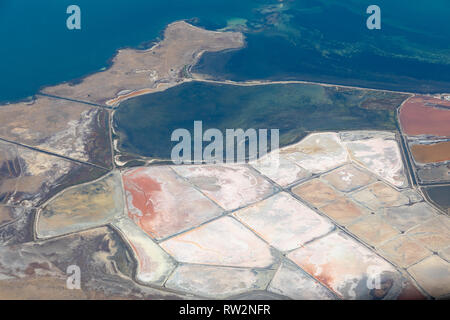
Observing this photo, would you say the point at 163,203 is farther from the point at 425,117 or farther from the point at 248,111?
the point at 425,117

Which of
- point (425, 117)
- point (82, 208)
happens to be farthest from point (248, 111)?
point (82, 208)

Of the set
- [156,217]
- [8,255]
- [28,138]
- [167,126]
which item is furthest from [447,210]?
[28,138]

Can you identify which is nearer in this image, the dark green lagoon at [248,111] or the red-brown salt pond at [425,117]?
the dark green lagoon at [248,111]

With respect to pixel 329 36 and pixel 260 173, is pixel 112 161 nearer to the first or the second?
pixel 260 173

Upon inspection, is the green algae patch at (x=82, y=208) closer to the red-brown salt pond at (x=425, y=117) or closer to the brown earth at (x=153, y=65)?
the brown earth at (x=153, y=65)

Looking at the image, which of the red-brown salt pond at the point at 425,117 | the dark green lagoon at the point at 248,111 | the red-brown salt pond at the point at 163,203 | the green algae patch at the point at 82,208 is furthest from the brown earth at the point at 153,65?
the red-brown salt pond at the point at 425,117

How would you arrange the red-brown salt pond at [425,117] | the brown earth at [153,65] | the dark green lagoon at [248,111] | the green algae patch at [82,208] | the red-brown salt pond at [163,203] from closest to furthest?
the green algae patch at [82,208] → the red-brown salt pond at [163,203] → the dark green lagoon at [248,111] → the red-brown salt pond at [425,117] → the brown earth at [153,65]

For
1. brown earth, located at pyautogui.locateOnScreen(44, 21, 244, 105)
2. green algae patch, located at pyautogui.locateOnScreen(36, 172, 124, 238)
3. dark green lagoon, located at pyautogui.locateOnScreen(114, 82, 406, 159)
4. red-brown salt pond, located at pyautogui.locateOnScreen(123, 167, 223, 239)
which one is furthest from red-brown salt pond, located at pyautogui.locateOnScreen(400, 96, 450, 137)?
green algae patch, located at pyautogui.locateOnScreen(36, 172, 124, 238)

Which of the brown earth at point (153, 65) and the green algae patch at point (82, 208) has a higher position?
the brown earth at point (153, 65)

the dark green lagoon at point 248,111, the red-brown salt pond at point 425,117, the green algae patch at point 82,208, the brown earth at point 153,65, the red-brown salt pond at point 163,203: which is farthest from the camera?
the brown earth at point 153,65
